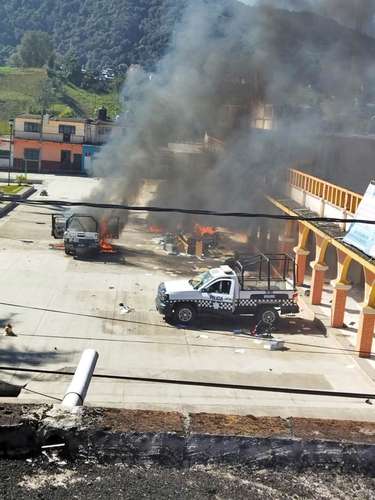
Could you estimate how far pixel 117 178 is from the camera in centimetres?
2961

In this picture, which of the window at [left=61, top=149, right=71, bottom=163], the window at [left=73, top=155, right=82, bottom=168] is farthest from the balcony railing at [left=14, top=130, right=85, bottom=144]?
the window at [left=73, top=155, right=82, bottom=168]

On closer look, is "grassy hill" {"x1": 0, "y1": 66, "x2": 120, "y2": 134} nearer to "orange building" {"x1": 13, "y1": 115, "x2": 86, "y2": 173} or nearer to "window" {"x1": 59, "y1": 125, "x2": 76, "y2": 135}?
"orange building" {"x1": 13, "y1": 115, "x2": 86, "y2": 173}

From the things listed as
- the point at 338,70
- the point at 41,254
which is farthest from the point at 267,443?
the point at 338,70

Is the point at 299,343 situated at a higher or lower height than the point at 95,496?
lower

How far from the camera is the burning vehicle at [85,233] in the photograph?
23.5 m

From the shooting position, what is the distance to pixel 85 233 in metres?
23.7

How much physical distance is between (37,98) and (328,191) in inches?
2604

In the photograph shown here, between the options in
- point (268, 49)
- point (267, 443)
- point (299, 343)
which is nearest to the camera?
point (267, 443)

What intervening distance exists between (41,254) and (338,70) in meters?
16.3

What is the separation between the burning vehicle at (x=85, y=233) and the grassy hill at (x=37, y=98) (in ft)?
148

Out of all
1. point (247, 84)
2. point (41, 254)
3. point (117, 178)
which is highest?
point (247, 84)

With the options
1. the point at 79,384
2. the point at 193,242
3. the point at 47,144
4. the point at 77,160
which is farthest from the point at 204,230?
the point at 47,144

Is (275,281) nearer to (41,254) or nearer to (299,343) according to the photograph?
(299,343)

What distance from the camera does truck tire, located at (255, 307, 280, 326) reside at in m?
17.0
